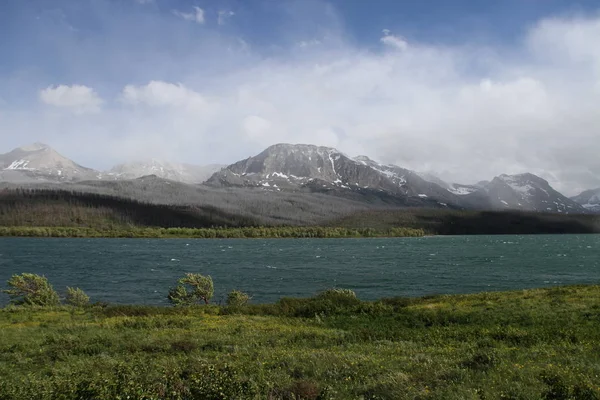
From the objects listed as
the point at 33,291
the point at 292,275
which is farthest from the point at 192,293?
the point at 292,275

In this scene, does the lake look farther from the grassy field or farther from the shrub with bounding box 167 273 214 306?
the grassy field

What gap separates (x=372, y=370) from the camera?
49.6 feet

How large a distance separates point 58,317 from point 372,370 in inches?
1219

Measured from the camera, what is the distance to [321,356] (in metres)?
17.6

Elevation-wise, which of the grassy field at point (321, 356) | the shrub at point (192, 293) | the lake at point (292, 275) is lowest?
the lake at point (292, 275)

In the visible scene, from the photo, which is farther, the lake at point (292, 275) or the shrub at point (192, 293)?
the lake at point (292, 275)

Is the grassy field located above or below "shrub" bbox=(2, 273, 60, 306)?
above

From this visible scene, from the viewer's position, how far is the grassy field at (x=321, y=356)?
13.0 metres

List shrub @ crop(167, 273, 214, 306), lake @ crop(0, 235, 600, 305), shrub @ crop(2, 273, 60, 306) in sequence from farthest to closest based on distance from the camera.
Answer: lake @ crop(0, 235, 600, 305) → shrub @ crop(167, 273, 214, 306) → shrub @ crop(2, 273, 60, 306)

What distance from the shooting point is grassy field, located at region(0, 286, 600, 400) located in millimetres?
12953

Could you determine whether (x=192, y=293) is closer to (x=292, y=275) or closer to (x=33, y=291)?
(x=33, y=291)

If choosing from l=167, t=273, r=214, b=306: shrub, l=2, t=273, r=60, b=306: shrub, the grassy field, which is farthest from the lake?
the grassy field

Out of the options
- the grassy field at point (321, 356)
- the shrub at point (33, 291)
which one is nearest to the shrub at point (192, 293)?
the shrub at point (33, 291)

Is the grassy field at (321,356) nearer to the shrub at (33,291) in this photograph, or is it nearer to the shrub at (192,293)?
the shrub at (33,291)
